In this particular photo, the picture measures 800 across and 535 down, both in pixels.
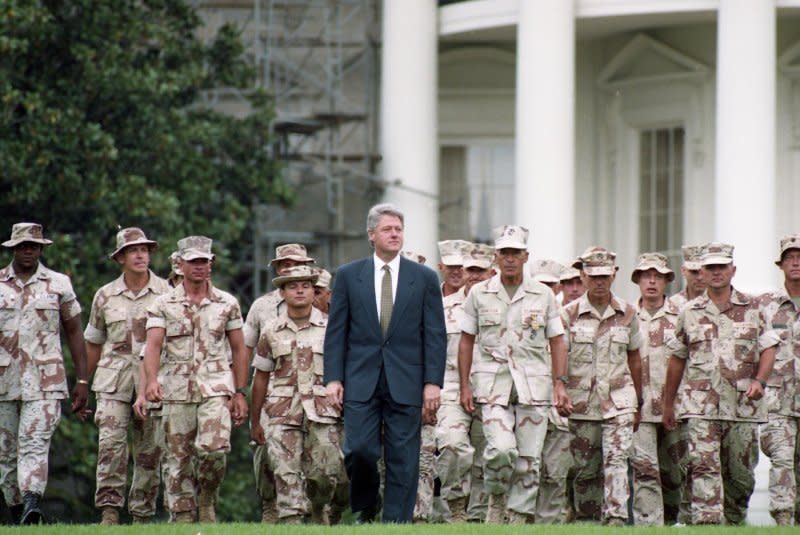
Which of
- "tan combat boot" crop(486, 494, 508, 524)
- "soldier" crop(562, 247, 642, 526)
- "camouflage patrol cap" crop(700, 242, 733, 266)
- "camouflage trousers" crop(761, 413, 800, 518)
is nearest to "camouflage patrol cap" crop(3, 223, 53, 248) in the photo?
"tan combat boot" crop(486, 494, 508, 524)

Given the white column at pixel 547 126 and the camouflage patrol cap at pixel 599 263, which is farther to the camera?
the white column at pixel 547 126

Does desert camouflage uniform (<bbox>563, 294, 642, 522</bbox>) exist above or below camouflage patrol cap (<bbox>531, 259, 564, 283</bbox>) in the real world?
below

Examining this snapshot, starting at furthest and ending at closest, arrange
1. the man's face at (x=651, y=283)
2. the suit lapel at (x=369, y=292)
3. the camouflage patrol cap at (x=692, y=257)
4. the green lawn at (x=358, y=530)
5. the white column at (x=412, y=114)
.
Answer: the white column at (x=412, y=114), the man's face at (x=651, y=283), the camouflage patrol cap at (x=692, y=257), the suit lapel at (x=369, y=292), the green lawn at (x=358, y=530)

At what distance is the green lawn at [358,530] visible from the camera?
→ 13297 millimetres

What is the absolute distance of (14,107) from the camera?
2336cm

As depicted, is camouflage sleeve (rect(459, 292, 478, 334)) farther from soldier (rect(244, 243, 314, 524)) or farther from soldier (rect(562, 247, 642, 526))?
soldier (rect(244, 243, 314, 524))

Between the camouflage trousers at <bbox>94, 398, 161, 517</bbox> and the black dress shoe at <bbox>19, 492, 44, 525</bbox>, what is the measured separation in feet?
1.91

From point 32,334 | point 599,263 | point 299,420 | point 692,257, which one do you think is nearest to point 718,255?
point 599,263

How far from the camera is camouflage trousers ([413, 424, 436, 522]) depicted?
1706 cm

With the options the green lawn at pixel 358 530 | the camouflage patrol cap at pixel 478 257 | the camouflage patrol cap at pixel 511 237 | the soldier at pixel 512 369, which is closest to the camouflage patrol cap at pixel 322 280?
the camouflage patrol cap at pixel 478 257

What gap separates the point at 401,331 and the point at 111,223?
10.9m

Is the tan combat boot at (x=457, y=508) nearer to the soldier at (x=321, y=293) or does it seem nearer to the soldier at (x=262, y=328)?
the soldier at (x=262, y=328)

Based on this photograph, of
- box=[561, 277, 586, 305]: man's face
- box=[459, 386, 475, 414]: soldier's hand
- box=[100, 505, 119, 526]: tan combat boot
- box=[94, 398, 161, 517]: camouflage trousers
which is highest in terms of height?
box=[561, 277, 586, 305]: man's face

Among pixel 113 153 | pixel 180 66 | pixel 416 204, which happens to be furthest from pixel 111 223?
pixel 416 204
